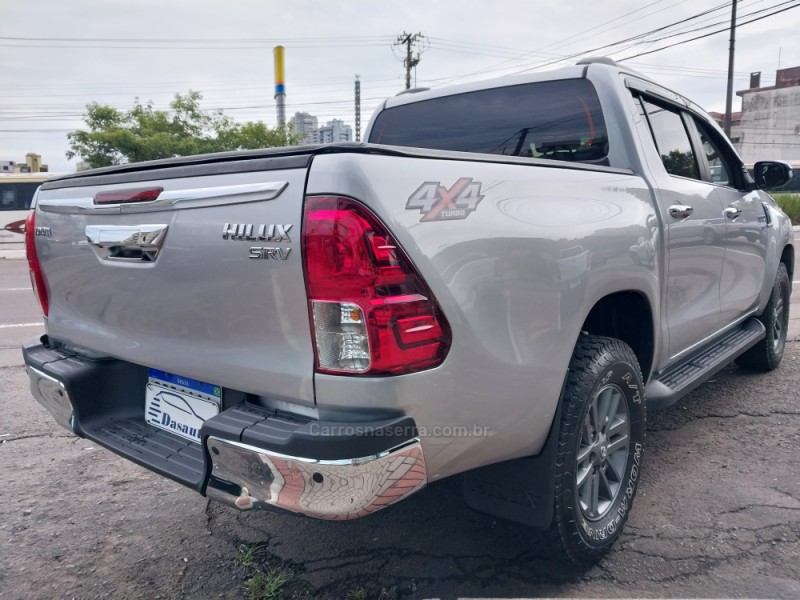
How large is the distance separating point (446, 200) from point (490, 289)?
0.29 m

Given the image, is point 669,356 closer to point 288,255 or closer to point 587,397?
point 587,397

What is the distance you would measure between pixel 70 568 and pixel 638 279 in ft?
8.17

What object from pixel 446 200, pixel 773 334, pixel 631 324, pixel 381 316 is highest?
pixel 446 200

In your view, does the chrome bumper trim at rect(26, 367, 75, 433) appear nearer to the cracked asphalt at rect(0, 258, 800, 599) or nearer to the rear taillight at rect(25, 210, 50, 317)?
the rear taillight at rect(25, 210, 50, 317)

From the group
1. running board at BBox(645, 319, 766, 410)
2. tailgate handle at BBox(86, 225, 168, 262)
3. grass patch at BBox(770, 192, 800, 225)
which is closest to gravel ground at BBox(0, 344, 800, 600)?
running board at BBox(645, 319, 766, 410)

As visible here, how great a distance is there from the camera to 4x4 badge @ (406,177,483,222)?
1.79 metres

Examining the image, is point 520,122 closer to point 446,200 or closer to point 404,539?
point 446,200

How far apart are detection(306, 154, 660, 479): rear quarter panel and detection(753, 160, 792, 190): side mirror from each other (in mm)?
2486

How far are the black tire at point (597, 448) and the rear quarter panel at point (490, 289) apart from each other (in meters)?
0.12

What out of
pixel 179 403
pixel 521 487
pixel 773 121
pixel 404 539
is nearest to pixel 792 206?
pixel 404 539

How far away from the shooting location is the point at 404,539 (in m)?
2.69

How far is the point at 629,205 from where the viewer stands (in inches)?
103

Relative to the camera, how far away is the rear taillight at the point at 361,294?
5.56 feet

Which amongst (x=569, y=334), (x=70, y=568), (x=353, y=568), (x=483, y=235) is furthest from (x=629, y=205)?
(x=70, y=568)
